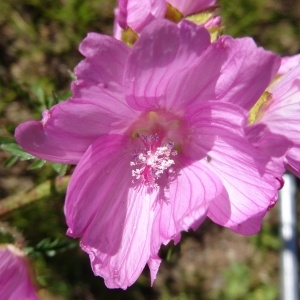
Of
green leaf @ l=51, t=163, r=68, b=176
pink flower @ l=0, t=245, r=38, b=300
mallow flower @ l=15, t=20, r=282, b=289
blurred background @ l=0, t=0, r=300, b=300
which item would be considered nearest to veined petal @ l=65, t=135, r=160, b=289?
mallow flower @ l=15, t=20, r=282, b=289

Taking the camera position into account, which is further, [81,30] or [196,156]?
[81,30]

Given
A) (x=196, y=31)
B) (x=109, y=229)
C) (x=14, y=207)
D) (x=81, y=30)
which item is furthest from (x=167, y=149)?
(x=81, y=30)

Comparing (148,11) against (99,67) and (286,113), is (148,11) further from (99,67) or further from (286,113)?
(286,113)

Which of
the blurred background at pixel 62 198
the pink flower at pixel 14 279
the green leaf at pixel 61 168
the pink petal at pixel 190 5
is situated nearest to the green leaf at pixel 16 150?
the green leaf at pixel 61 168

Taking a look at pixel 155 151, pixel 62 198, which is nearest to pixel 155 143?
pixel 155 151

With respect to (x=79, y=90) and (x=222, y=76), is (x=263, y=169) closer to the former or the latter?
(x=222, y=76)

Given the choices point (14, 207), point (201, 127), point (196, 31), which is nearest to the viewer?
→ point (196, 31)

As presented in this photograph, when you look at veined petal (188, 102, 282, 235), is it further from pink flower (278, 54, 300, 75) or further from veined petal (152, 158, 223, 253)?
pink flower (278, 54, 300, 75)
